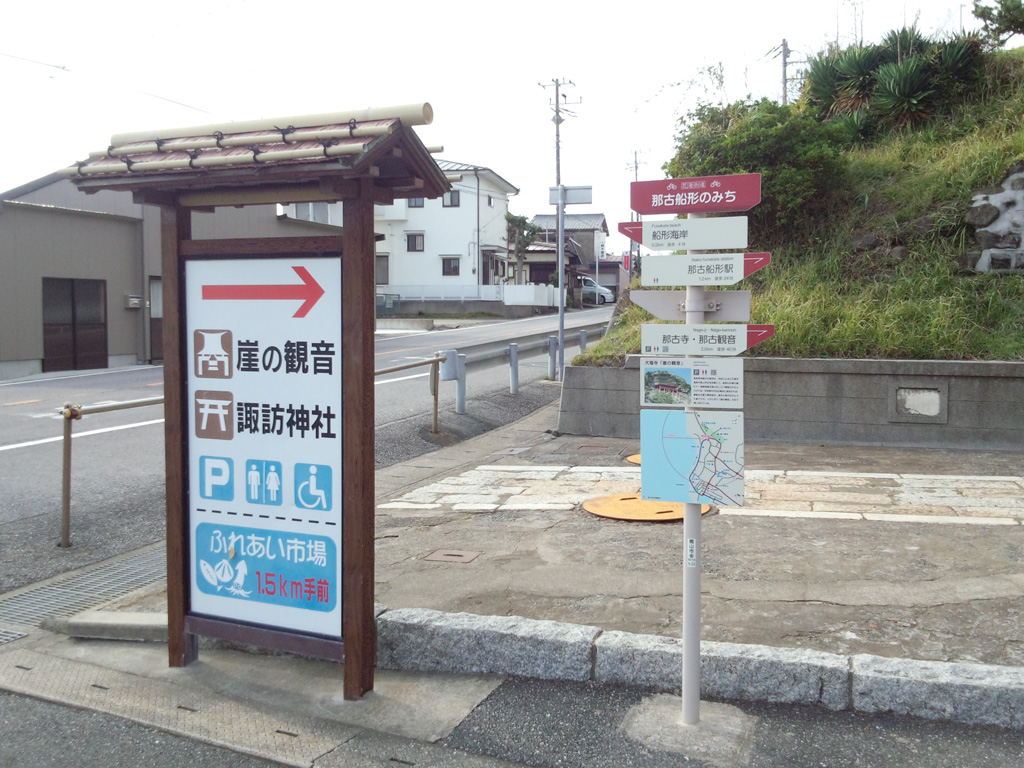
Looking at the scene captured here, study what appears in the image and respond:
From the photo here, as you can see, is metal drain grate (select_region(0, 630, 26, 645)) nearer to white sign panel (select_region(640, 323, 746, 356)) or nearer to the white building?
white sign panel (select_region(640, 323, 746, 356))

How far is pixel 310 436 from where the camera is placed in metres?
4.23

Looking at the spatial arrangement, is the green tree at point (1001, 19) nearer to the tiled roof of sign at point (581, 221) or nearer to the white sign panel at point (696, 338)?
the white sign panel at point (696, 338)

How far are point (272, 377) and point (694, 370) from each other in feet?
6.96

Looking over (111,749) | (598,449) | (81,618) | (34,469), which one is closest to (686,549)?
(111,749)

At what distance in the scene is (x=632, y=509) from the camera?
22.8 feet

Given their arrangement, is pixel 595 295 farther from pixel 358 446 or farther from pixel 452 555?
pixel 358 446

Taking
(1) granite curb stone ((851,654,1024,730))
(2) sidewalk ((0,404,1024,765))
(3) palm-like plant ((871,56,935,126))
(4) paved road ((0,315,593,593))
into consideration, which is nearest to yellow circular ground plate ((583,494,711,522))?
(2) sidewalk ((0,404,1024,765))

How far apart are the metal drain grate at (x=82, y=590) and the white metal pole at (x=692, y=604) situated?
380cm

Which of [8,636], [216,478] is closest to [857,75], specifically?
[216,478]

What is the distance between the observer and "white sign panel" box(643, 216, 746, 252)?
3.54 metres

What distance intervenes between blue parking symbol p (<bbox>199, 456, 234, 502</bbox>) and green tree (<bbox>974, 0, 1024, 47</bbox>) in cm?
1493

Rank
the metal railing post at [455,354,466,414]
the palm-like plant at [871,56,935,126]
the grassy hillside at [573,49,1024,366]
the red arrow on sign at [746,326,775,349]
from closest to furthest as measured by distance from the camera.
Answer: the red arrow on sign at [746,326,775,349] → the grassy hillside at [573,49,1024,366] → the metal railing post at [455,354,466,414] → the palm-like plant at [871,56,935,126]

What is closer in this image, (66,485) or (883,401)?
(66,485)

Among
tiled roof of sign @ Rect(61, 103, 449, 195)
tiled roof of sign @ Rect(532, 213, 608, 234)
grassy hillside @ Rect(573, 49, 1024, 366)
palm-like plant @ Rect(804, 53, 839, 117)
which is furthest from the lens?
tiled roof of sign @ Rect(532, 213, 608, 234)
